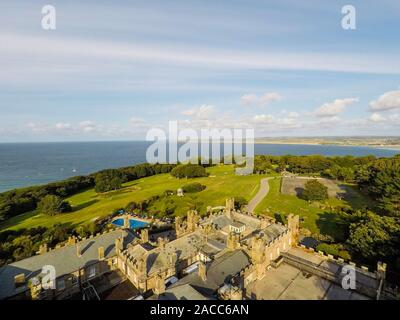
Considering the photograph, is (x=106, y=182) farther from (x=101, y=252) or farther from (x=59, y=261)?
(x=59, y=261)

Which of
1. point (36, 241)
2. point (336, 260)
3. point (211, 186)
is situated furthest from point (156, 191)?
point (336, 260)

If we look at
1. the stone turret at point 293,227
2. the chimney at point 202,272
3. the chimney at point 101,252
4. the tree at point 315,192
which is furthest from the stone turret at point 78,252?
the tree at point 315,192

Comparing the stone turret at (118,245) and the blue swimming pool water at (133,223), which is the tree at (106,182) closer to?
the blue swimming pool water at (133,223)

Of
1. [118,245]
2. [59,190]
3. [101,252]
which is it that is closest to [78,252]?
[101,252]

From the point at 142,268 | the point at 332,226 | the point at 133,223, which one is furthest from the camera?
the point at 133,223

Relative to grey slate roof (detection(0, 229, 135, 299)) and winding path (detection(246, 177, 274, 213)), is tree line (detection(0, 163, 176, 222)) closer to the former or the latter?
grey slate roof (detection(0, 229, 135, 299))
